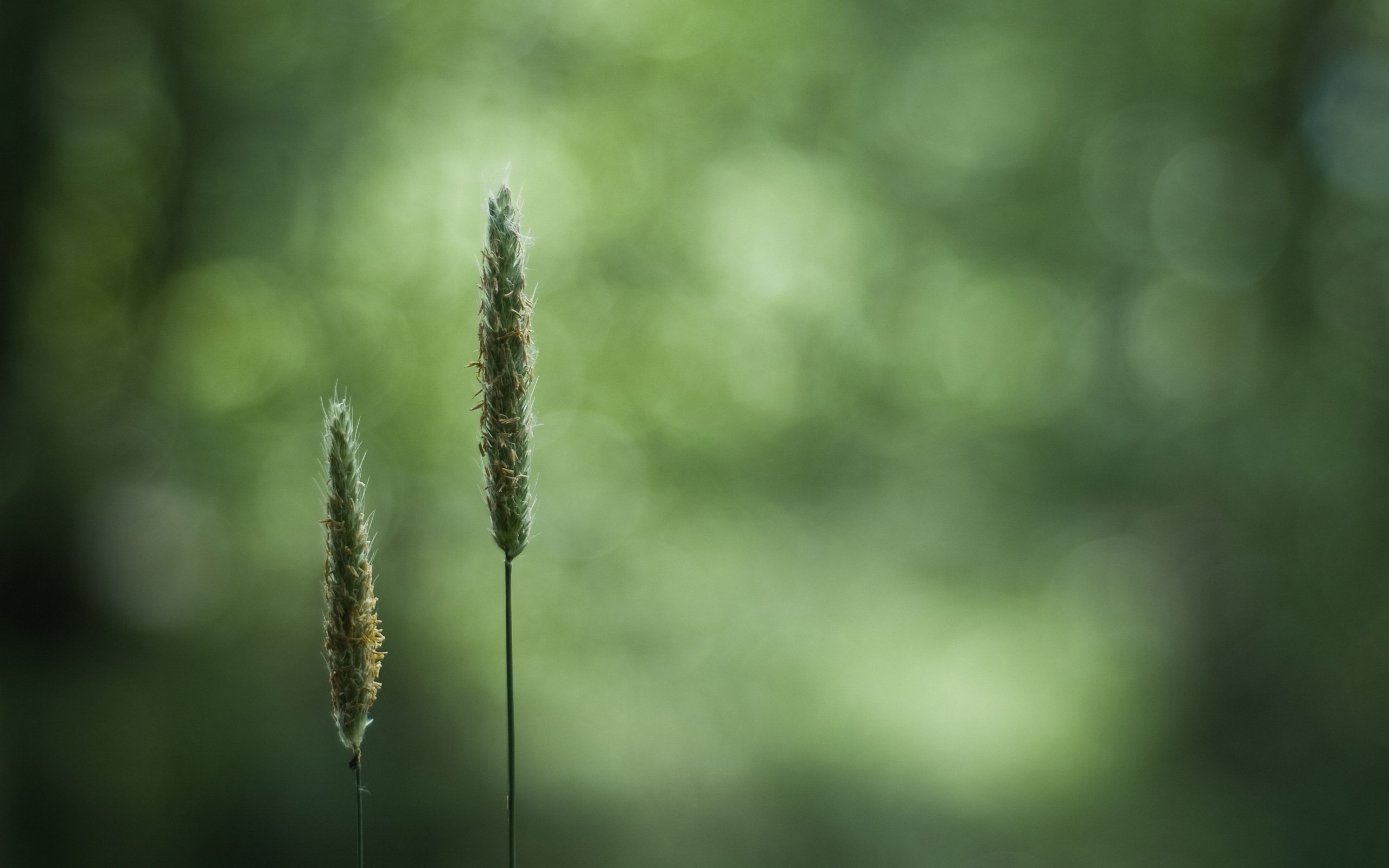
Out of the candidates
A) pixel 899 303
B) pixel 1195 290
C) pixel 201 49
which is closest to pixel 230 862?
pixel 201 49

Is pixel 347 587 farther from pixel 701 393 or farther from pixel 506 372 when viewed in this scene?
pixel 701 393

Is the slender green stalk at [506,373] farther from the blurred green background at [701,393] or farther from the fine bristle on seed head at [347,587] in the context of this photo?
the blurred green background at [701,393]

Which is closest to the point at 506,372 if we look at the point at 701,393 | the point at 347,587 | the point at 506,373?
the point at 506,373

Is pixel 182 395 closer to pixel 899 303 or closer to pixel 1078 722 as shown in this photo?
pixel 899 303

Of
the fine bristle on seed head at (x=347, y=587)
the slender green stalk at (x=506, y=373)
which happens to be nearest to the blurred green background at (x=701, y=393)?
the fine bristle on seed head at (x=347, y=587)

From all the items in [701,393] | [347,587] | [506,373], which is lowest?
[347,587]

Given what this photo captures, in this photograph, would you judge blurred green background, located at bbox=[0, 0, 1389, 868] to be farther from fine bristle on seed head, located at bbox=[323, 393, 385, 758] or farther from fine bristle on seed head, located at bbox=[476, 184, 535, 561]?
fine bristle on seed head, located at bbox=[476, 184, 535, 561]

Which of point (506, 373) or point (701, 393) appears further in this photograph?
point (701, 393)

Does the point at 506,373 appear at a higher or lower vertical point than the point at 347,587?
higher
